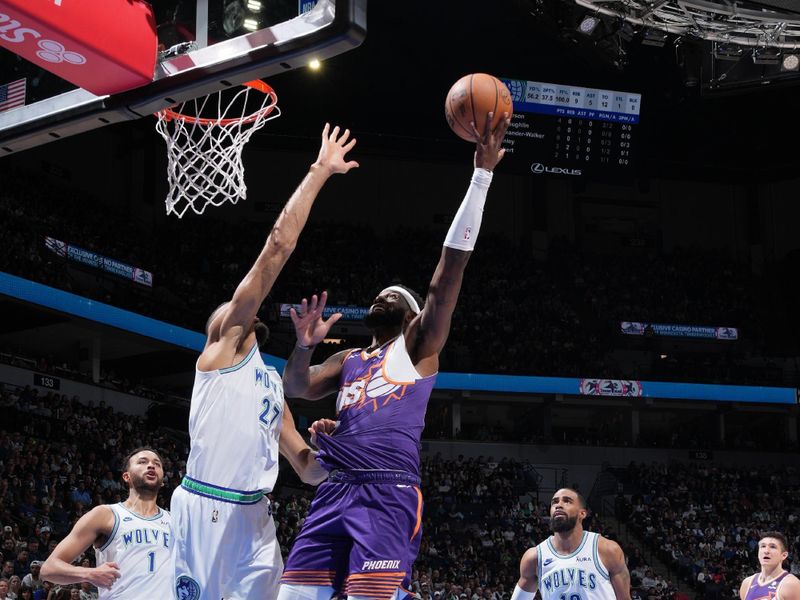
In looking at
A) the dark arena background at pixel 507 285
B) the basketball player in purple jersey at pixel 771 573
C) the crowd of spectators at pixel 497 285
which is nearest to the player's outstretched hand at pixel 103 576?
the basketball player in purple jersey at pixel 771 573

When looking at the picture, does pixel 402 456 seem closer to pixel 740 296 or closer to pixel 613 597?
pixel 613 597

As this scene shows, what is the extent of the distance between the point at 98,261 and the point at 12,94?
758 inches

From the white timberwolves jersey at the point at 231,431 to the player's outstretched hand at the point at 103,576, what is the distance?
1.20m

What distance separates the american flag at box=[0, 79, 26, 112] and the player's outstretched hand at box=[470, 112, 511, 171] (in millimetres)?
2639

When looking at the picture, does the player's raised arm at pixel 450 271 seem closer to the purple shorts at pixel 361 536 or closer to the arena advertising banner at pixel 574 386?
the purple shorts at pixel 361 536

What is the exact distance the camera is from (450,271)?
4246 millimetres

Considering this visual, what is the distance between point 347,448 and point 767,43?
12675mm

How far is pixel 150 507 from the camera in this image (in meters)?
6.10

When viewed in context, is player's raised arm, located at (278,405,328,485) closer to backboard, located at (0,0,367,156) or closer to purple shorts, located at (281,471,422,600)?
purple shorts, located at (281,471,422,600)

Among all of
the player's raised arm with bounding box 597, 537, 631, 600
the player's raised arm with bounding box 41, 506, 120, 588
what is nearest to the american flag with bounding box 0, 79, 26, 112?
the player's raised arm with bounding box 41, 506, 120, 588

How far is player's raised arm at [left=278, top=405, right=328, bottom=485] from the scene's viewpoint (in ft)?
15.4

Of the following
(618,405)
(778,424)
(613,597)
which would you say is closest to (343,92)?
(618,405)

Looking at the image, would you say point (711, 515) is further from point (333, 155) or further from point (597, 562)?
point (333, 155)

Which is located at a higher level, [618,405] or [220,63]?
[618,405]
